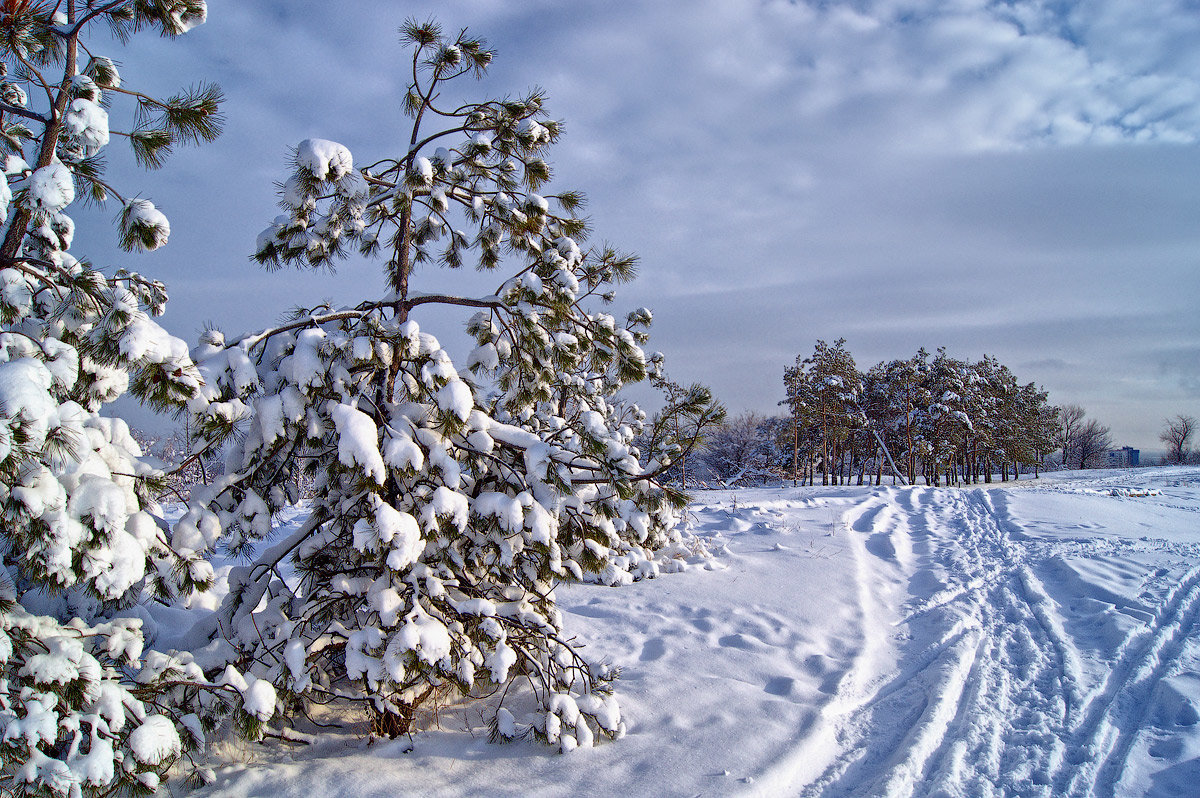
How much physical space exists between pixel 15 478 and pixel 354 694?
279 centimetres

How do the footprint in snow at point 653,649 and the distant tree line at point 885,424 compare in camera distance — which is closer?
the footprint in snow at point 653,649

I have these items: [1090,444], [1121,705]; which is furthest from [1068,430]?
[1121,705]

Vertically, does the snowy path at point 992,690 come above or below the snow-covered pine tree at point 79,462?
below

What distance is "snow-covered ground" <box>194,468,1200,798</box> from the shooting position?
340cm

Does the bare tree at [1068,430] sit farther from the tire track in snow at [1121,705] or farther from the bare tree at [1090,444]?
the tire track in snow at [1121,705]

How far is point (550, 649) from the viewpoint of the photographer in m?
4.12

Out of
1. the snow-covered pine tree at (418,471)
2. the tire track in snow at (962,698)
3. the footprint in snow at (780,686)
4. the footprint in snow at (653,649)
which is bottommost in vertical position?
the footprint in snow at (653,649)

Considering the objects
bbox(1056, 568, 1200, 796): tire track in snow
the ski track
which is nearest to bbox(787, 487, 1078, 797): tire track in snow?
the ski track

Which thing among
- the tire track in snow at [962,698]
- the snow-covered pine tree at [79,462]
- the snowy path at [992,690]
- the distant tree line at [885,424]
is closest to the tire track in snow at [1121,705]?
the snowy path at [992,690]

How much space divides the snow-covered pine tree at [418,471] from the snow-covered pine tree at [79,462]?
45 centimetres

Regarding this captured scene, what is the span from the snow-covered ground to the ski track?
18 mm

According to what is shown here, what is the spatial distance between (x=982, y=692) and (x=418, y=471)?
444 cm

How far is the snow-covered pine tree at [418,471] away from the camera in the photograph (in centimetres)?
346

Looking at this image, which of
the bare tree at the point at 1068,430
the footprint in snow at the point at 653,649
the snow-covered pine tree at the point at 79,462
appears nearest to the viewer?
the snow-covered pine tree at the point at 79,462
